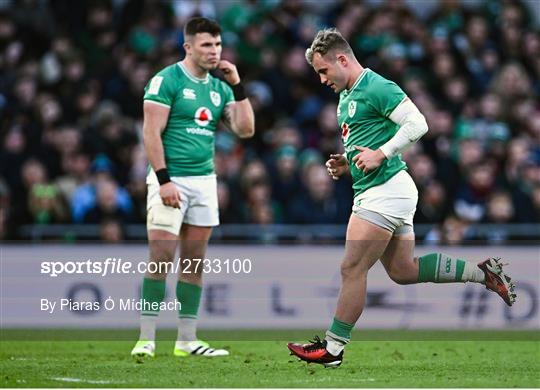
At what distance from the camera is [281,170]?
54.2ft

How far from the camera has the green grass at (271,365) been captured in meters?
8.68

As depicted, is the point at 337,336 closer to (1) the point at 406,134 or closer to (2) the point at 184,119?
(1) the point at 406,134

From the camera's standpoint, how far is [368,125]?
377 inches

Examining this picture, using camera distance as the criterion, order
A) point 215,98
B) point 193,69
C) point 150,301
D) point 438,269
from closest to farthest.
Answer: point 438,269
point 150,301
point 193,69
point 215,98

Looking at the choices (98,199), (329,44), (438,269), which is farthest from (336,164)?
(98,199)

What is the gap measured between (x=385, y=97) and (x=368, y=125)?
294 mm

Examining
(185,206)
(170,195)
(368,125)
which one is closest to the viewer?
(368,125)

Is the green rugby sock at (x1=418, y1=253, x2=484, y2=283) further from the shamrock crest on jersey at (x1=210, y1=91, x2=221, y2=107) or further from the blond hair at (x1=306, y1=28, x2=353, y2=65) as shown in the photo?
the shamrock crest on jersey at (x1=210, y1=91, x2=221, y2=107)

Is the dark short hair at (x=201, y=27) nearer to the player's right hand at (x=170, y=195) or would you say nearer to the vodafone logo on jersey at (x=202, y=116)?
the vodafone logo on jersey at (x=202, y=116)

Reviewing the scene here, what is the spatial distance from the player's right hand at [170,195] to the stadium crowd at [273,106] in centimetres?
479

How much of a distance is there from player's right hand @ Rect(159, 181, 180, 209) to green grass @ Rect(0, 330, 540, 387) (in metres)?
1.24

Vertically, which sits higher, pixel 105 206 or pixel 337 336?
pixel 105 206

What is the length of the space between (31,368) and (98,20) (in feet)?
33.2

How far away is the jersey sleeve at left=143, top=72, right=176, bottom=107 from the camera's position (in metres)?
10.7
